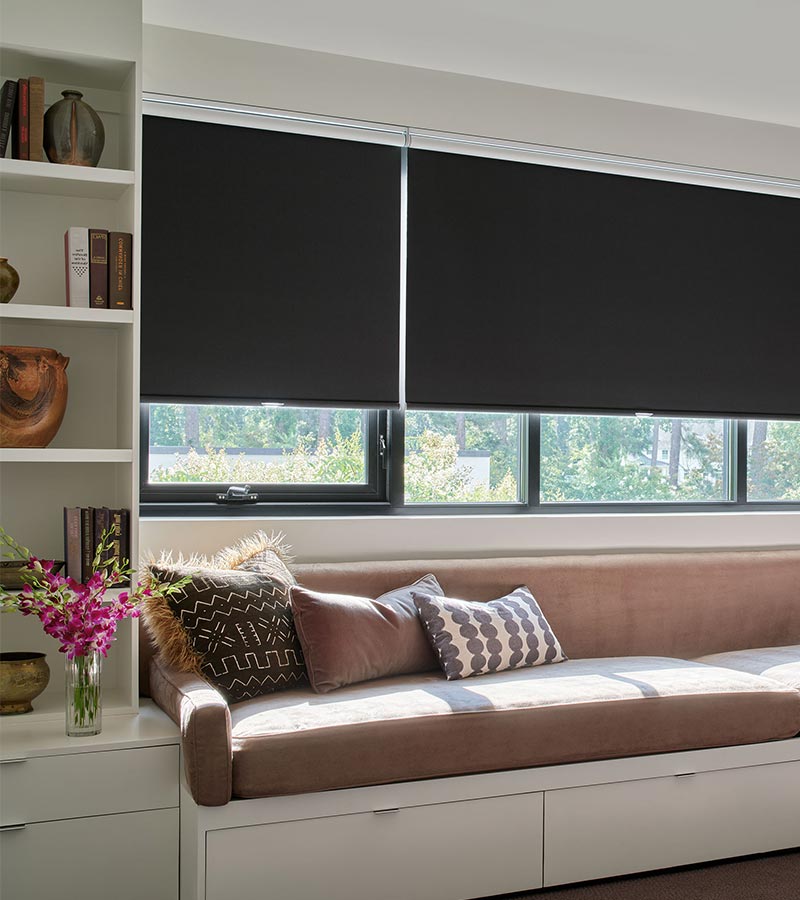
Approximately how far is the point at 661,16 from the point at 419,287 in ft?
4.10

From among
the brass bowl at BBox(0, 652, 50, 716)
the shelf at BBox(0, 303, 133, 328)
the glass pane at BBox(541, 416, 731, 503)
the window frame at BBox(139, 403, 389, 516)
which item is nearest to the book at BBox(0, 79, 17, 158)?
the shelf at BBox(0, 303, 133, 328)

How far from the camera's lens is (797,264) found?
4.31 metres

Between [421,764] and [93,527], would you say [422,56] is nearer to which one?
[93,527]

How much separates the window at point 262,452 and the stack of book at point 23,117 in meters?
0.99

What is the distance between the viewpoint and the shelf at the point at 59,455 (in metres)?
2.66

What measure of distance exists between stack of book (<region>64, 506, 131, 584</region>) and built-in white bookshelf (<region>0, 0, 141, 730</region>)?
6 cm

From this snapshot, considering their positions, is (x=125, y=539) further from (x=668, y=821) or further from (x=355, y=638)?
(x=668, y=821)

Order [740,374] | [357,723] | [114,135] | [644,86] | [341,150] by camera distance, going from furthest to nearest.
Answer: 1. [740,374]
2. [644,86]
3. [341,150]
4. [114,135]
5. [357,723]

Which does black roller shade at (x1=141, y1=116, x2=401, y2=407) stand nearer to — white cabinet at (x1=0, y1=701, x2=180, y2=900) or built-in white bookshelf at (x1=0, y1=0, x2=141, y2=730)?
built-in white bookshelf at (x1=0, y1=0, x2=141, y2=730)

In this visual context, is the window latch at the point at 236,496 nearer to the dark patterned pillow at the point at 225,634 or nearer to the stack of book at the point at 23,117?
the dark patterned pillow at the point at 225,634

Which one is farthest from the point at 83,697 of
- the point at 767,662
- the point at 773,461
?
the point at 773,461

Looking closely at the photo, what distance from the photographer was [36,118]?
8.94ft

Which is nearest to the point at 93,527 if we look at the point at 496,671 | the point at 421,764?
the point at 421,764

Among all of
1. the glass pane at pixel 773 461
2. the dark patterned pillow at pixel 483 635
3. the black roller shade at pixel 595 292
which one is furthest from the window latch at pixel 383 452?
the glass pane at pixel 773 461
